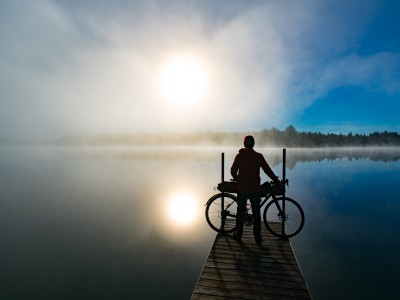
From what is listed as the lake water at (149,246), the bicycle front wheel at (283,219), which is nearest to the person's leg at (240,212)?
the bicycle front wheel at (283,219)

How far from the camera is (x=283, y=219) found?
344 inches

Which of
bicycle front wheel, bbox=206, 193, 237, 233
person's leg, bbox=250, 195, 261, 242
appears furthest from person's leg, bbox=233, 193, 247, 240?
bicycle front wheel, bbox=206, 193, 237, 233

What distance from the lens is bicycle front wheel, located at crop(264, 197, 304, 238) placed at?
8.69 m

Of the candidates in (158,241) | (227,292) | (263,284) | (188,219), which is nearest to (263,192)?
(263,284)

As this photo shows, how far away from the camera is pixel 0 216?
1884 cm

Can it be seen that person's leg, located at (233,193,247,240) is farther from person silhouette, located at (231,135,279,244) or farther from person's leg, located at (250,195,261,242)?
person's leg, located at (250,195,261,242)

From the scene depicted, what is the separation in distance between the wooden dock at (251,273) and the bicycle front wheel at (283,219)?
2.43 feet

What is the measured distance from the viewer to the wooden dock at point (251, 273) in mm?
5766

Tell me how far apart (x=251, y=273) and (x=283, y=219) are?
274cm

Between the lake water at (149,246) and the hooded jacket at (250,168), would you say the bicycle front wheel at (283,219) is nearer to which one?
the lake water at (149,246)

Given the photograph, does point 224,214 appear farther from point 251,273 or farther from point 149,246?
point 149,246

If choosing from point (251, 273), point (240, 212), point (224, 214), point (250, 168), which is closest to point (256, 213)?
point (240, 212)

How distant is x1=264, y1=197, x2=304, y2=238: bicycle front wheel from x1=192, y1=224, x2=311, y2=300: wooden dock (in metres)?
0.74

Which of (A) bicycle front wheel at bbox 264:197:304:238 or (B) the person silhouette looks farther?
(A) bicycle front wheel at bbox 264:197:304:238
